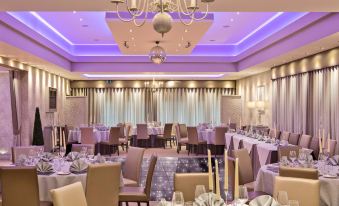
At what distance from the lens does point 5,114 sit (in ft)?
42.2

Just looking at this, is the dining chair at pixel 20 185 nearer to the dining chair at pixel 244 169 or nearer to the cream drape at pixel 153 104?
the dining chair at pixel 244 169

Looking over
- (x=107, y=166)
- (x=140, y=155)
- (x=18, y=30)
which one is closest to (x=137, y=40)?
(x=18, y=30)

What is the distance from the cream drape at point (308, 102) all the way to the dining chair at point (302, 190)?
6236 mm

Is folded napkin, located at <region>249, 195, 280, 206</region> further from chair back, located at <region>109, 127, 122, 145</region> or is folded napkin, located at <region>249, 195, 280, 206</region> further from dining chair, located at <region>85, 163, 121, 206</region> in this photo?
chair back, located at <region>109, 127, 122, 145</region>

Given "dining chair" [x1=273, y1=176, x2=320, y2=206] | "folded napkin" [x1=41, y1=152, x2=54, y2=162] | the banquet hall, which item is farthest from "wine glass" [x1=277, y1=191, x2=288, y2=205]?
"folded napkin" [x1=41, y1=152, x2=54, y2=162]

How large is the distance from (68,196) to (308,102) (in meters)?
9.04

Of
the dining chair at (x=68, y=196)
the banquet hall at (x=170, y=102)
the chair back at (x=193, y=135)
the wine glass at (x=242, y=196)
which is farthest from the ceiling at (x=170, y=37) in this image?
the wine glass at (x=242, y=196)

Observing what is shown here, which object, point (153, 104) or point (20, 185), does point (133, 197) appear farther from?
point (153, 104)

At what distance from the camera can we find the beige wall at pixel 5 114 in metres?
12.7

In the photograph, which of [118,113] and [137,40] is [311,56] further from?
[118,113]

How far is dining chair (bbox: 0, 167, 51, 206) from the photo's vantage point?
4.09 metres

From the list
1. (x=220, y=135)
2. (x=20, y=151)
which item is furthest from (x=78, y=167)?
(x=220, y=135)

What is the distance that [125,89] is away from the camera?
1878 cm

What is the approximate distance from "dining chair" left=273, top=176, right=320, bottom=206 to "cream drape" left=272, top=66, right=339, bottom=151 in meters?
6.24
